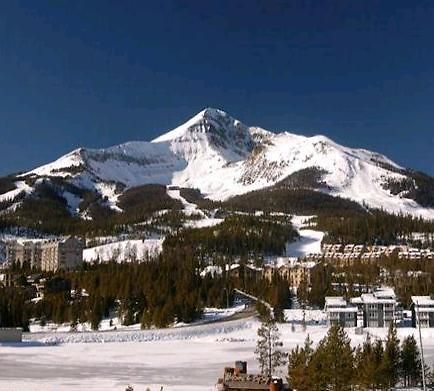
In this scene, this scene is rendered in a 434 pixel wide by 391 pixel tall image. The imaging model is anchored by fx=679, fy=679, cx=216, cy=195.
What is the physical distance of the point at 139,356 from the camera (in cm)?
6234

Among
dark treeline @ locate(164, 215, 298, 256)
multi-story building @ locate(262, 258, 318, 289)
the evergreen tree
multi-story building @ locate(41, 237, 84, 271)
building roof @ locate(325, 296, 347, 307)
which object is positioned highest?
dark treeline @ locate(164, 215, 298, 256)

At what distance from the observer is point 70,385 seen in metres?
44.5

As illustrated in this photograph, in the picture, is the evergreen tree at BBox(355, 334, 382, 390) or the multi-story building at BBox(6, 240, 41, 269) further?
the multi-story building at BBox(6, 240, 41, 269)

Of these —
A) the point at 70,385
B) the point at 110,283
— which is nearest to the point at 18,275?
the point at 110,283

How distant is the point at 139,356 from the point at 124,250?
131 metres

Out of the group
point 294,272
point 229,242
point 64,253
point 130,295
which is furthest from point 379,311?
point 64,253

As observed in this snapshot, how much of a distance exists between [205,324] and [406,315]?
3290 centimetres

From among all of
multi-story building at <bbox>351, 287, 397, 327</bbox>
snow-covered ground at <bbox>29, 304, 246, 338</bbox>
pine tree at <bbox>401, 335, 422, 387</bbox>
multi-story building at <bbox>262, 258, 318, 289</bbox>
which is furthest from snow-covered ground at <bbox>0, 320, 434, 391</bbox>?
multi-story building at <bbox>262, 258, 318, 289</bbox>

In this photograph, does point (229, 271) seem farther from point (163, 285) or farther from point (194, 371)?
point (194, 371)

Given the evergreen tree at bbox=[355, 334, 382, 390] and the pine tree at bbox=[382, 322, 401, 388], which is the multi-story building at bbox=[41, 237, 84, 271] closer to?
the pine tree at bbox=[382, 322, 401, 388]

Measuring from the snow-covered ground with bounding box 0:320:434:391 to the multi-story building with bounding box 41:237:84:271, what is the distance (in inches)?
3542

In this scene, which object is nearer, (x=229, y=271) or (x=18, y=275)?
(x=18, y=275)

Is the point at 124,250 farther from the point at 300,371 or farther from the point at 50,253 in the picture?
the point at 300,371

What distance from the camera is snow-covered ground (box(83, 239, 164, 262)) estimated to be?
182 meters
